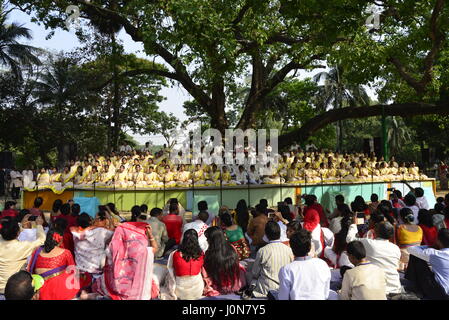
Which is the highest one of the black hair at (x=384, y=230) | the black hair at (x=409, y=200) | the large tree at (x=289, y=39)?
the large tree at (x=289, y=39)

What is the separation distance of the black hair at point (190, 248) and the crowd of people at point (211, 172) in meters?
9.60

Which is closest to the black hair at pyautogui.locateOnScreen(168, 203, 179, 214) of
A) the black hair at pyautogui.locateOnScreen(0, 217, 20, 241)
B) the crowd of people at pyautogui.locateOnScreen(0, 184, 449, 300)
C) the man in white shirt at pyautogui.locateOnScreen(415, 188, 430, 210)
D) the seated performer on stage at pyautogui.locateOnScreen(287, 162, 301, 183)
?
the crowd of people at pyautogui.locateOnScreen(0, 184, 449, 300)

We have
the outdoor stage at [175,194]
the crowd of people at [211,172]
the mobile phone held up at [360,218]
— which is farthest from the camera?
the crowd of people at [211,172]

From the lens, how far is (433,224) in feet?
20.0

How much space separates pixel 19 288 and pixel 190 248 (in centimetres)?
207

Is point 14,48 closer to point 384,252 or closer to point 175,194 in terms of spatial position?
point 175,194

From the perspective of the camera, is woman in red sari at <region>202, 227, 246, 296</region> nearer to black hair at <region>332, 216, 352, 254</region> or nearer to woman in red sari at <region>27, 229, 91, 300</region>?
woman in red sari at <region>27, 229, 91, 300</region>

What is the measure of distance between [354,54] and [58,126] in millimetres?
17386

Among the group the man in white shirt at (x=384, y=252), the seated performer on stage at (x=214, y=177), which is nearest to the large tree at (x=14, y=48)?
the seated performer on stage at (x=214, y=177)

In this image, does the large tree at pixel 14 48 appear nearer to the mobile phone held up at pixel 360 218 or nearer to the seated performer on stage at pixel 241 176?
the seated performer on stage at pixel 241 176

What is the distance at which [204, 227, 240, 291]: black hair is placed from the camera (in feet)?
17.7

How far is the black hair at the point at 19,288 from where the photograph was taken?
3285 millimetres
